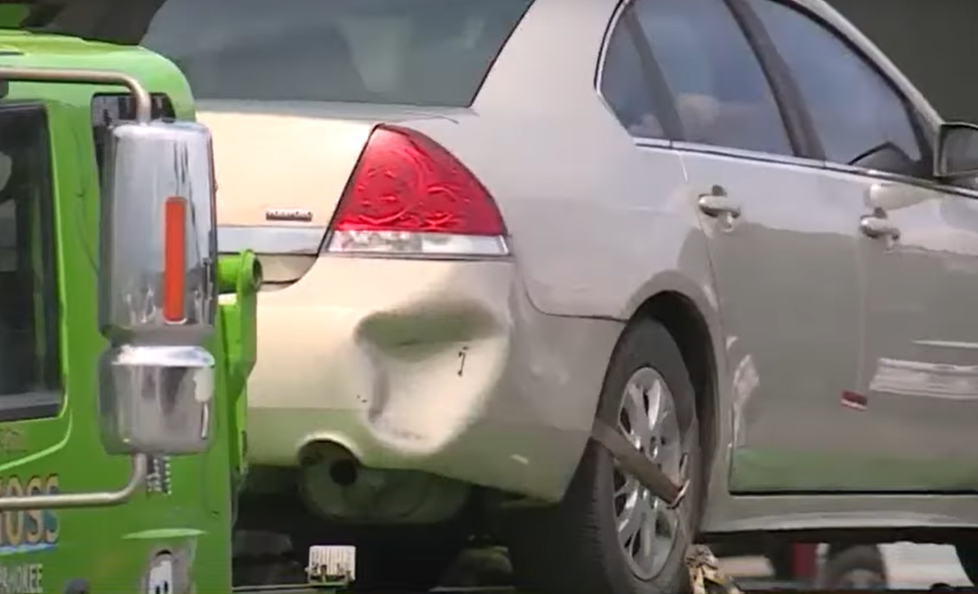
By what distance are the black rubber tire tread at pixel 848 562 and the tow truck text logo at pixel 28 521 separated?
686cm

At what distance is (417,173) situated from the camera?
197 inches

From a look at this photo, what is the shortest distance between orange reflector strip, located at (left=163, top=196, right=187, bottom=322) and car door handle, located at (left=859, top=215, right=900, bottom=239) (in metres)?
3.40

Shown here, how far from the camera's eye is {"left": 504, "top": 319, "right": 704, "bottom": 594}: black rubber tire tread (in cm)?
531

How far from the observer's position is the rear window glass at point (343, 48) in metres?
5.37

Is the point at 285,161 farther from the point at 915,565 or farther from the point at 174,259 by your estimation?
the point at 915,565

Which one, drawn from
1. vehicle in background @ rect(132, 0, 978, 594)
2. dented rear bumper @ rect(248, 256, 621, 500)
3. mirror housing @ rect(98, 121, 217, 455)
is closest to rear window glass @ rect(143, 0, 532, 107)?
vehicle in background @ rect(132, 0, 978, 594)

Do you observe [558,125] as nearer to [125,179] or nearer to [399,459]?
[399,459]

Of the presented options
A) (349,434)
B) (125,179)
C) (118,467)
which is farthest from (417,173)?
(125,179)

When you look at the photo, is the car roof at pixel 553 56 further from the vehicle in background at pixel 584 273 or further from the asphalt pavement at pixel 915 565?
the asphalt pavement at pixel 915 565

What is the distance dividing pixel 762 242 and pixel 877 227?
1.92 feet

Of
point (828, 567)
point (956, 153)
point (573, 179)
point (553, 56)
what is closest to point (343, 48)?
point (553, 56)

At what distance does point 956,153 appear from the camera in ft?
22.5

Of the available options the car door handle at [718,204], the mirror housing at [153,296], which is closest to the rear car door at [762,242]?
the car door handle at [718,204]

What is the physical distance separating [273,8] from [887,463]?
220 cm
